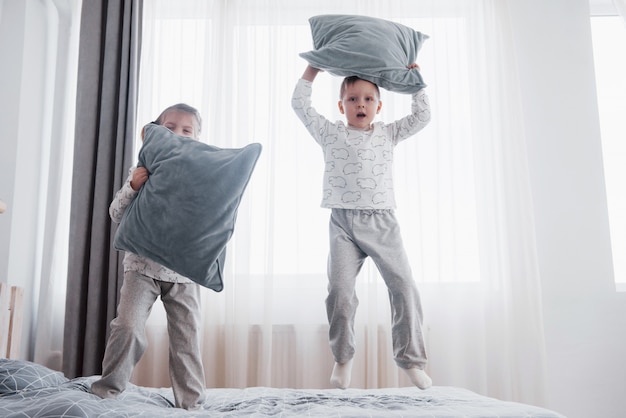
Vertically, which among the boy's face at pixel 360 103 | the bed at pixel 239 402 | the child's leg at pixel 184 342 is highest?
the boy's face at pixel 360 103

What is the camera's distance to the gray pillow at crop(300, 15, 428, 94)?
1.93 meters

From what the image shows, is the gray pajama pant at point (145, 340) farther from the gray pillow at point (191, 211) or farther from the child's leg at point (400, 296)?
the child's leg at point (400, 296)

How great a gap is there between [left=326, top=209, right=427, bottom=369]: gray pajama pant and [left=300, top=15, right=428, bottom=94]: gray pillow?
0.45 m

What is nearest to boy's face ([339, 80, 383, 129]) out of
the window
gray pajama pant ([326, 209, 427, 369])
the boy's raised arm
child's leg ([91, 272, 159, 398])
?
the boy's raised arm

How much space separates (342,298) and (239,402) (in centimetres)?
47

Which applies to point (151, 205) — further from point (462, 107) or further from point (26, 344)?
point (462, 107)

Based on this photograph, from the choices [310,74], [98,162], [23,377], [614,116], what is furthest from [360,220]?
[614,116]

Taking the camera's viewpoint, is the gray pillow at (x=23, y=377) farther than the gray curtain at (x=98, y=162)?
No

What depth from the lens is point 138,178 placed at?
1874 millimetres

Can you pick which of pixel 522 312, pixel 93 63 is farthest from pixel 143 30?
pixel 522 312

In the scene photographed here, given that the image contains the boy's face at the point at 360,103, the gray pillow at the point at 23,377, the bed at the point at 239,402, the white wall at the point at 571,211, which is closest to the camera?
the bed at the point at 239,402

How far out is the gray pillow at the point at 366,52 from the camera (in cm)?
193

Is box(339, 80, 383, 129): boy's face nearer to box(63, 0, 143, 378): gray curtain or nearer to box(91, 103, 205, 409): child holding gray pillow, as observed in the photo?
box(91, 103, 205, 409): child holding gray pillow

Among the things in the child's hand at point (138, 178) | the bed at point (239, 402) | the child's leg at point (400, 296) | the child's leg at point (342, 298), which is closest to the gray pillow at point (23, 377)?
the bed at point (239, 402)
